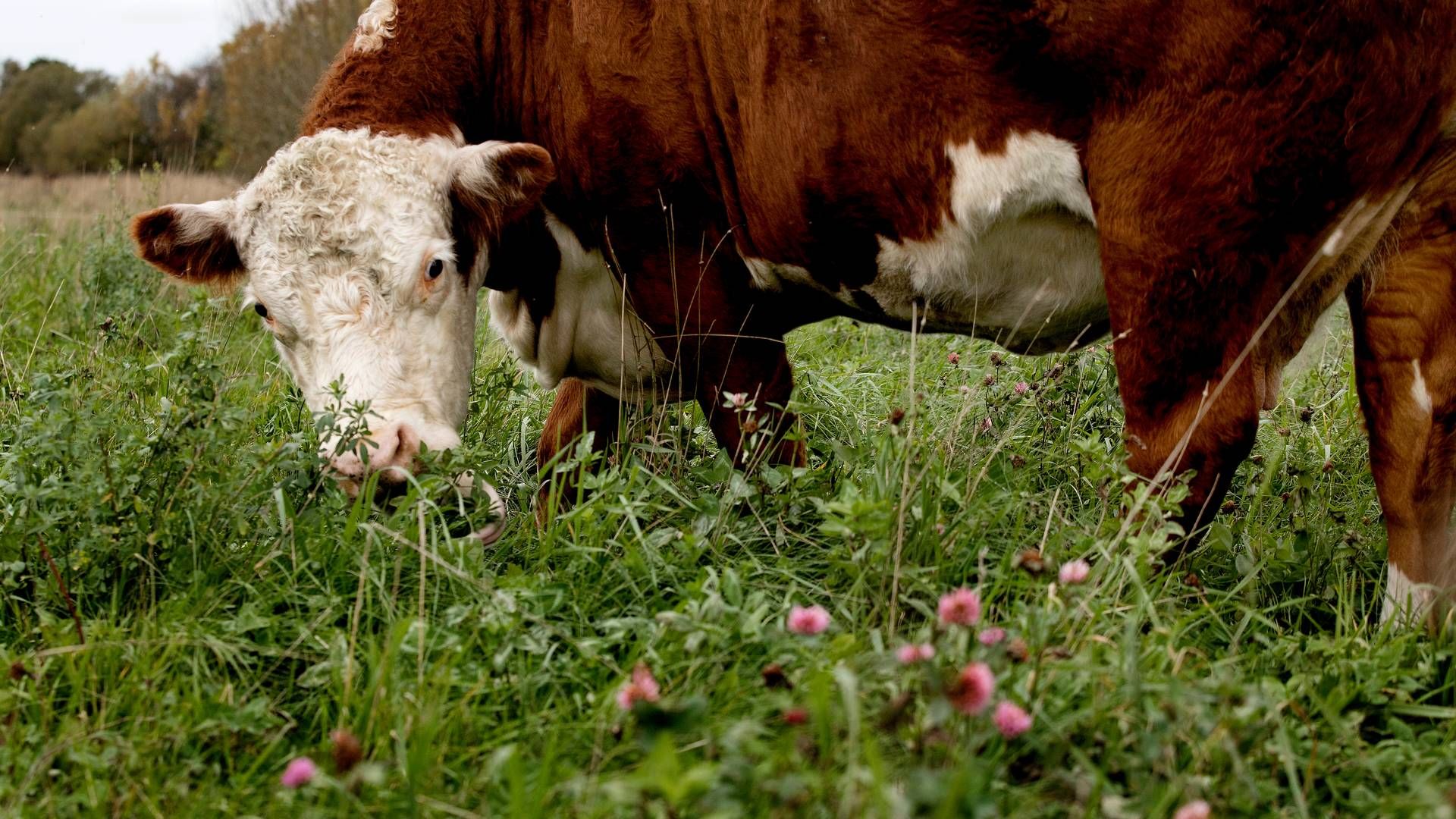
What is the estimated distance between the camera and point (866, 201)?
9.63 ft

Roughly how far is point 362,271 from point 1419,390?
8.11ft

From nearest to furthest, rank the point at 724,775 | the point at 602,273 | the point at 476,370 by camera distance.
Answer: the point at 724,775 → the point at 602,273 → the point at 476,370

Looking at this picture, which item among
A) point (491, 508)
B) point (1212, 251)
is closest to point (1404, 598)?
point (1212, 251)

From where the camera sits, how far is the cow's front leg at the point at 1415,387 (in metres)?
2.58

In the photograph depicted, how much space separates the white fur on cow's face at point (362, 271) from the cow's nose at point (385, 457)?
0.15ft

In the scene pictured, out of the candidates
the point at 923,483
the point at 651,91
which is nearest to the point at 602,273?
the point at 651,91

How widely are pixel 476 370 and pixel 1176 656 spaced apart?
3.30m

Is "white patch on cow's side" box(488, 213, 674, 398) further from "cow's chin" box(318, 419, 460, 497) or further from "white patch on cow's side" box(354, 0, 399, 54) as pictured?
"cow's chin" box(318, 419, 460, 497)

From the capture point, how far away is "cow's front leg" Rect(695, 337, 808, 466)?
338cm

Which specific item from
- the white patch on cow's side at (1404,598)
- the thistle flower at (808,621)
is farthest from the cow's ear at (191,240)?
the white patch on cow's side at (1404,598)

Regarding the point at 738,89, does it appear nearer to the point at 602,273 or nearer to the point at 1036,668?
the point at 602,273

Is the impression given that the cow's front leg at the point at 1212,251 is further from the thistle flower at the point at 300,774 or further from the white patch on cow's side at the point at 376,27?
the white patch on cow's side at the point at 376,27

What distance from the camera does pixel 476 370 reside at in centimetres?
473

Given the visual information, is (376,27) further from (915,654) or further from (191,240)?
(915,654)
